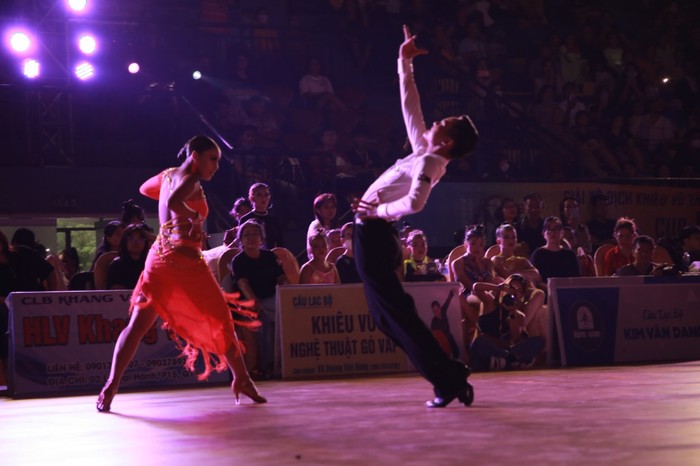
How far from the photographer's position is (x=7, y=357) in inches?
390

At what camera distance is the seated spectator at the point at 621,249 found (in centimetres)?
1220

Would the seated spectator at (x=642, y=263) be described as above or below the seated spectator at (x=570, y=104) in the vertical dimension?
below

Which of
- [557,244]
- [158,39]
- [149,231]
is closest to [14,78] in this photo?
[158,39]

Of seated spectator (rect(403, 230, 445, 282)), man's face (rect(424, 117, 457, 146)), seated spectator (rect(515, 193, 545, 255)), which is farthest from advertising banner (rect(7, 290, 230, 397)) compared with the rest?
seated spectator (rect(515, 193, 545, 255))

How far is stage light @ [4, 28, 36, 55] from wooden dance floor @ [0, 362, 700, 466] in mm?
8114

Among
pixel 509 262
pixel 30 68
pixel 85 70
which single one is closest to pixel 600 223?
pixel 509 262

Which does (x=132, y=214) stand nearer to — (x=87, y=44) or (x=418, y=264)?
(x=418, y=264)

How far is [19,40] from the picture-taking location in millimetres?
15203

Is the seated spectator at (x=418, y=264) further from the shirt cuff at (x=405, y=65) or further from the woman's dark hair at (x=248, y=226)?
the shirt cuff at (x=405, y=65)

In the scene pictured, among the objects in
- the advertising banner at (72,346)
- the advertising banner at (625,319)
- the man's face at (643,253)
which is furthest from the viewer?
the man's face at (643,253)

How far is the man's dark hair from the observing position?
6426 mm

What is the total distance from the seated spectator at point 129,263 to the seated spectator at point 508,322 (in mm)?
3512

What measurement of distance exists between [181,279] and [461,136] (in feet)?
7.03

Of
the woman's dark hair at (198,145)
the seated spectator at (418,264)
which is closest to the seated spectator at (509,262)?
the seated spectator at (418,264)
